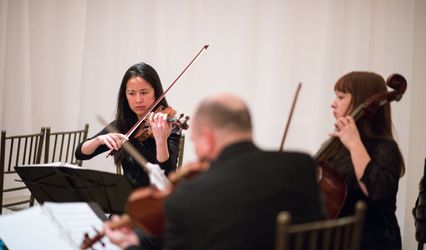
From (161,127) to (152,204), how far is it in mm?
996

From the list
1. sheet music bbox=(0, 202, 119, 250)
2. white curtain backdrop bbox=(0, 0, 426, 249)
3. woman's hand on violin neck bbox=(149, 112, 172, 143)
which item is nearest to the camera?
sheet music bbox=(0, 202, 119, 250)

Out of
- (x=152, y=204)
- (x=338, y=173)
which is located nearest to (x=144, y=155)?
(x=338, y=173)

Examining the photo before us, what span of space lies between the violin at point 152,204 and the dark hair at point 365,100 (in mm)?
800

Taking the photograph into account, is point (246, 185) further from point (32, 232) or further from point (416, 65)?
point (416, 65)

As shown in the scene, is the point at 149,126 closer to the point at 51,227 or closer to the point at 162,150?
the point at 162,150

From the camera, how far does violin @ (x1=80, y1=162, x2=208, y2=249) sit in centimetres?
131

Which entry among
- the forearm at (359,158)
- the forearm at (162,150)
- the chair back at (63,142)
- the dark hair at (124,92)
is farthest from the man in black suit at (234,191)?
the chair back at (63,142)

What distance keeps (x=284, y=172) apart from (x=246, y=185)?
0.36ft

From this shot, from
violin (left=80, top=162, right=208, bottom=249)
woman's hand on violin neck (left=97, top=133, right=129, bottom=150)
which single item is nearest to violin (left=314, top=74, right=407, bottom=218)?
violin (left=80, top=162, right=208, bottom=249)

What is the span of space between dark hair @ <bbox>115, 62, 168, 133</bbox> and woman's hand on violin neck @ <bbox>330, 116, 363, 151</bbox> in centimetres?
97

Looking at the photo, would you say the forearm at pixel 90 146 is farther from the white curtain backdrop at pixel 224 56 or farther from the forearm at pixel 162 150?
the white curtain backdrop at pixel 224 56

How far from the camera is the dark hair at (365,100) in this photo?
193 cm

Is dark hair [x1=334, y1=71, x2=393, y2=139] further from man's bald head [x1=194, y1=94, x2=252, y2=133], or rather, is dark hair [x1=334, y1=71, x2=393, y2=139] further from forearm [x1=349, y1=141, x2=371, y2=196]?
man's bald head [x1=194, y1=94, x2=252, y2=133]

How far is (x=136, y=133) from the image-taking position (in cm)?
253
